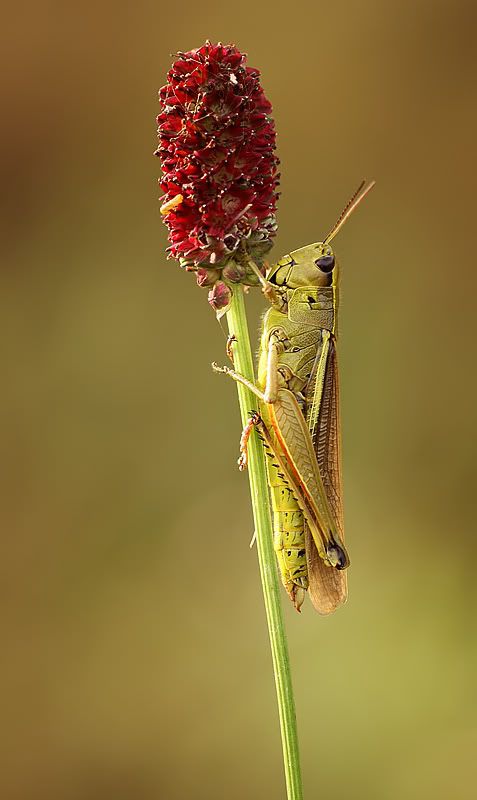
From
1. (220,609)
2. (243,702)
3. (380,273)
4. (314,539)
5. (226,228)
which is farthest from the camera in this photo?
(380,273)

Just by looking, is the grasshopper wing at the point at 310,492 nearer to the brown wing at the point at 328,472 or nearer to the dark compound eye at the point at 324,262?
the brown wing at the point at 328,472

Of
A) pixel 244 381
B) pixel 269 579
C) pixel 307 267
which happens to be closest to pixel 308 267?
pixel 307 267

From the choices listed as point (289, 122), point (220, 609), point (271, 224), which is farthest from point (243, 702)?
point (289, 122)

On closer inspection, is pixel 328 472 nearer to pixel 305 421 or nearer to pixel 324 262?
pixel 305 421

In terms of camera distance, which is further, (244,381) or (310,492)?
(310,492)

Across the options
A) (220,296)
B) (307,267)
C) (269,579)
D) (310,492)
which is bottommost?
(269,579)

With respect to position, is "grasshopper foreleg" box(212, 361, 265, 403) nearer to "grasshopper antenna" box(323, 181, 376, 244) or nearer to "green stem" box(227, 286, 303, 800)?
"green stem" box(227, 286, 303, 800)

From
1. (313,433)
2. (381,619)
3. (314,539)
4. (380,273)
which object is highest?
(380,273)

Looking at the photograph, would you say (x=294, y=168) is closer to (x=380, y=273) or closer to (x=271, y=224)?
(x=380, y=273)
